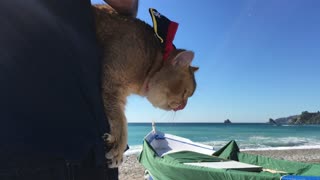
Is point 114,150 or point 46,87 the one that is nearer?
point 46,87

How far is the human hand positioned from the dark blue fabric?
14.9 inches

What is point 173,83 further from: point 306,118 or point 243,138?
point 306,118

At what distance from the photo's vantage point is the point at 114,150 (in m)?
1.97

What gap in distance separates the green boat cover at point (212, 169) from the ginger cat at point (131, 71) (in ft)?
12.5

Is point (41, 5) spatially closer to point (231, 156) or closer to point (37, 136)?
point (37, 136)

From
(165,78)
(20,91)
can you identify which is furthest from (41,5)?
(165,78)

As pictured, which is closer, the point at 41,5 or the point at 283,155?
the point at 41,5

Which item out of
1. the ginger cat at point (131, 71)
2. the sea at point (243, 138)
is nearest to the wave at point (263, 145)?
the sea at point (243, 138)

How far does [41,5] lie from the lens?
148 centimetres

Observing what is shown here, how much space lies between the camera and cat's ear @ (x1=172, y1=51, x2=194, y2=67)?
2624 millimetres

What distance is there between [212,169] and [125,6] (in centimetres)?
509

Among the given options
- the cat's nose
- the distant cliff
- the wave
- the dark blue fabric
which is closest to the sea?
the wave

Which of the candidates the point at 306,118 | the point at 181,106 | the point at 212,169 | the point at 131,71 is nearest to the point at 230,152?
the point at 212,169

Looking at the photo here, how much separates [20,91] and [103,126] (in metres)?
0.37
